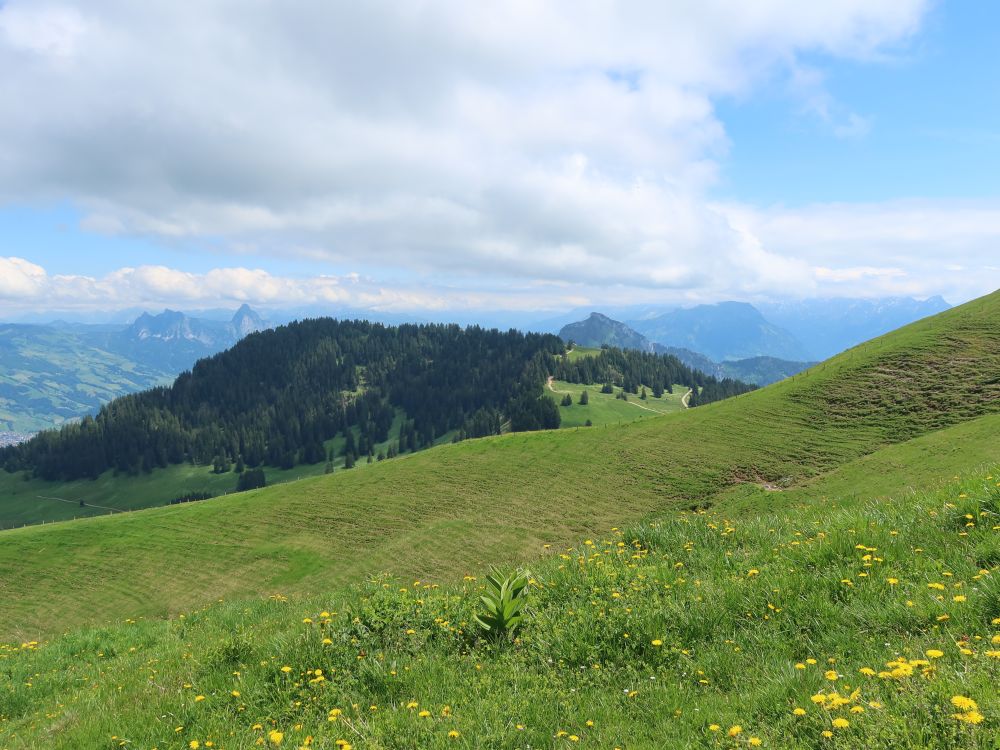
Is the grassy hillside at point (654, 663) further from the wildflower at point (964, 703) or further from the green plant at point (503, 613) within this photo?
the green plant at point (503, 613)

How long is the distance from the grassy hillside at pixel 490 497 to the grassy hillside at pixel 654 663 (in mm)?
27118

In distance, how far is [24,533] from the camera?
54031 mm

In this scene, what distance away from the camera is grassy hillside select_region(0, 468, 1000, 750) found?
5074 mm

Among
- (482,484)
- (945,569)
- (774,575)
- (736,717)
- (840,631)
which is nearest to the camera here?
(736,717)

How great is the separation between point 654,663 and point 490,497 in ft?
138

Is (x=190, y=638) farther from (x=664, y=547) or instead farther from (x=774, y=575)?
(x=774, y=575)

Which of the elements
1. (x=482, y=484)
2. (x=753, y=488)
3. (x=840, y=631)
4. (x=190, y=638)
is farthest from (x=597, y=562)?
(x=482, y=484)

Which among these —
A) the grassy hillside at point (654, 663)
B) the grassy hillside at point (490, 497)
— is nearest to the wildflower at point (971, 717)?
the grassy hillside at point (654, 663)

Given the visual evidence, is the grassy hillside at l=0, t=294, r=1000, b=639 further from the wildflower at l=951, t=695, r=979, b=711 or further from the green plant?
the wildflower at l=951, t=695, r=979, b=711

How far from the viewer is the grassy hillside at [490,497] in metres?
39.9

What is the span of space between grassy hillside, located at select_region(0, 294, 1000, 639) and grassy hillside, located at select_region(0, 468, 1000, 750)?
27118mm

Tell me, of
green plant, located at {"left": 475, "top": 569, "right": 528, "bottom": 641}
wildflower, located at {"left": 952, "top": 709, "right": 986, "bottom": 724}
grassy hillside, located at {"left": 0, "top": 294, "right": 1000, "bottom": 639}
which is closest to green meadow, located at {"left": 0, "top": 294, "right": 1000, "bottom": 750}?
wildflower, located at {"left": 952, "top": 709, "right": 986, "bottom": 724}

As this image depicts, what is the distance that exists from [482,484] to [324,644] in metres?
44.0

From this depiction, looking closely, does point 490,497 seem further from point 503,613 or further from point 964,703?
point 964,703
